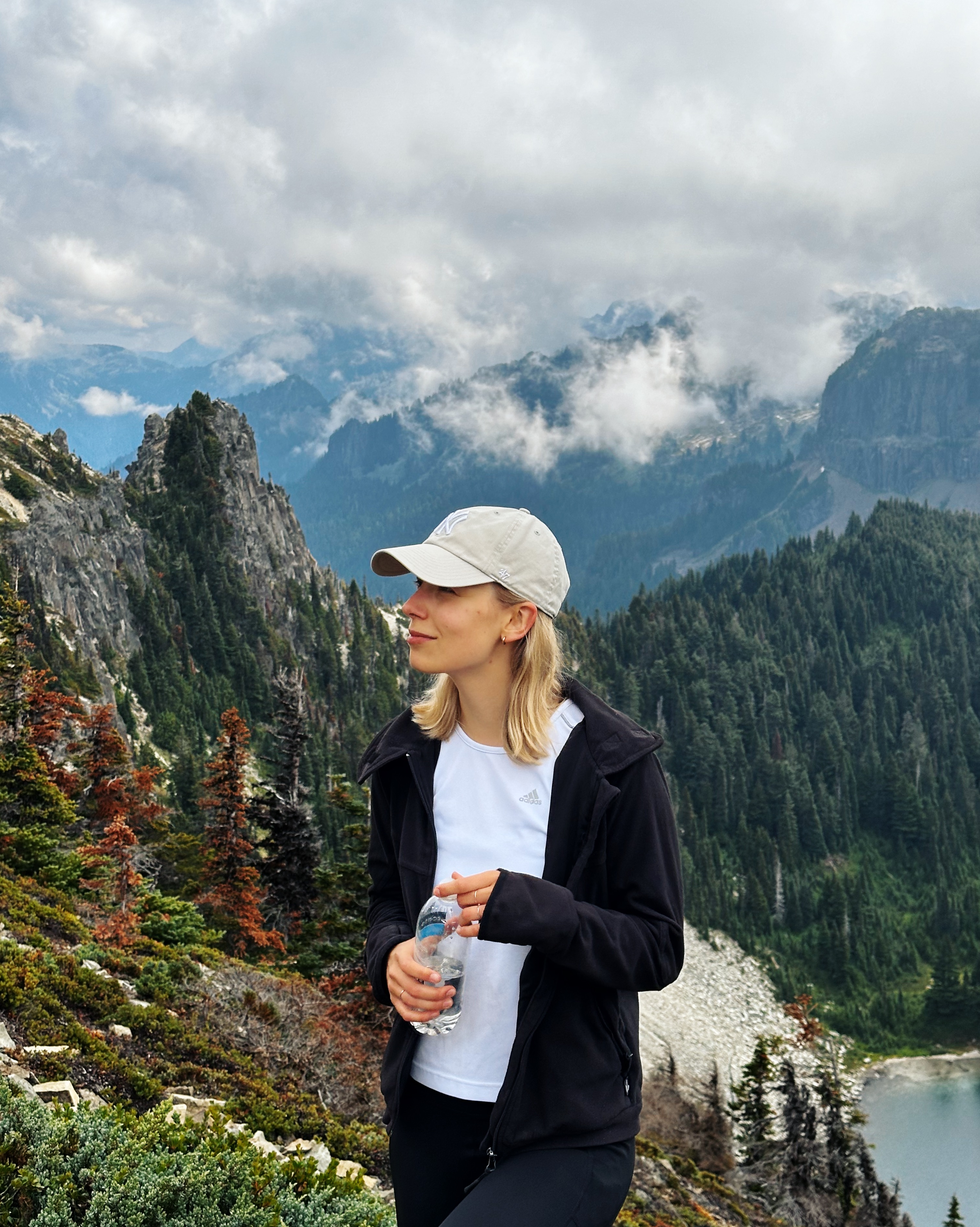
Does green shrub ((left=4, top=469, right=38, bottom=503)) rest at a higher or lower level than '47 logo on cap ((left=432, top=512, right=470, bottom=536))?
higher

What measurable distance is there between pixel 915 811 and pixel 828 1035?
197 ft

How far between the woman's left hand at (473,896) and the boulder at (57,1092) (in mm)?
5463

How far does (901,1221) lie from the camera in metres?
45.9

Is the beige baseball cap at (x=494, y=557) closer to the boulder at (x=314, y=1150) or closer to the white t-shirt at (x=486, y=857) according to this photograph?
the white t-shirt at (x=486, y=857)

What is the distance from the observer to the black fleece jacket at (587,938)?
11.4ft

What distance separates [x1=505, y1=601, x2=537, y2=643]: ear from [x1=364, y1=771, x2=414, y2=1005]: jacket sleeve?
101 cm

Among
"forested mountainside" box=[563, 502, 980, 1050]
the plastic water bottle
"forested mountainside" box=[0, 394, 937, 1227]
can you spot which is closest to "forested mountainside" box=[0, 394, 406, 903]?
"forested mountainside" box=[0, 394, 937, 1227]

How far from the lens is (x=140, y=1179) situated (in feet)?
15.3

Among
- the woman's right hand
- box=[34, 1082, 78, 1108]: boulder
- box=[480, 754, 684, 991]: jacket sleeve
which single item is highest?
box=[480, 754, 684, 991]: jacket sleeve

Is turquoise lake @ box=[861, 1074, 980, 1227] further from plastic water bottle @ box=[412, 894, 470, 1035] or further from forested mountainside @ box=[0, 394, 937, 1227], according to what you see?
plastic water bottle @ box=[412, 894, 470, 1035]

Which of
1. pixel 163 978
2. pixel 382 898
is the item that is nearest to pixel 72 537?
pixel 163 978

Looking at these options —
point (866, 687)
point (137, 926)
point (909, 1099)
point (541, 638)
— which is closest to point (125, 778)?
point (137, 926)

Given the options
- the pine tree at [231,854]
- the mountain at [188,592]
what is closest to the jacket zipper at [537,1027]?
the pine tree at [231,854]

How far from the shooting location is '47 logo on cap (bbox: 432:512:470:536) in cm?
401
